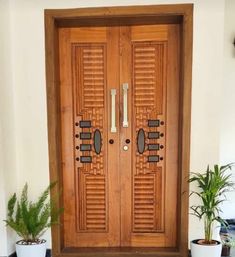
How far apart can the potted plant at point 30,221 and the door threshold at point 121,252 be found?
0.32 metres

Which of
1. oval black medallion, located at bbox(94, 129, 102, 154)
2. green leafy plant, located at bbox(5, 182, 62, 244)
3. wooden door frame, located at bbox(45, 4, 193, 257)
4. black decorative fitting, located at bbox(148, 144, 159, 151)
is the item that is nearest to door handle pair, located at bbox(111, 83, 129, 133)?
oval black medallion, located at bbox(94, 129, 102, 154)

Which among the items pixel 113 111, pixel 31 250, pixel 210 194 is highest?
pixel 113 111

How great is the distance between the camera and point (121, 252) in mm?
2412

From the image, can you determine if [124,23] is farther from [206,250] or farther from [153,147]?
[206,250]

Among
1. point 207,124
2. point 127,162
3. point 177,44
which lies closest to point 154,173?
point 127,162

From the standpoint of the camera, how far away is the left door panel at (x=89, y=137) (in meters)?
2.40

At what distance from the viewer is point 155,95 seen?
2.41 meters

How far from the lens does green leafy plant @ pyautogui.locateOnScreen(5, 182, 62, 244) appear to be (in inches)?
85.5

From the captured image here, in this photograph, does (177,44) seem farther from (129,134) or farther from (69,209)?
(69,209)

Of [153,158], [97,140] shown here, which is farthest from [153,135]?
[97,140]

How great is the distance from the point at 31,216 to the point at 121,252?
2.68ft

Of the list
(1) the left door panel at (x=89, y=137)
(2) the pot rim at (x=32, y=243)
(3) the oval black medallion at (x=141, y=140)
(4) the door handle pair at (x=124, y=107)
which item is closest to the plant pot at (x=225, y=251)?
(1) the left door panel at (x=89, y=137)

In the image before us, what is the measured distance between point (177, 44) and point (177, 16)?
0.22m

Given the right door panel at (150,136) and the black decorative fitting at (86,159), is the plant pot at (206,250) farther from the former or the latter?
the black decorative fitting at (86,159)
